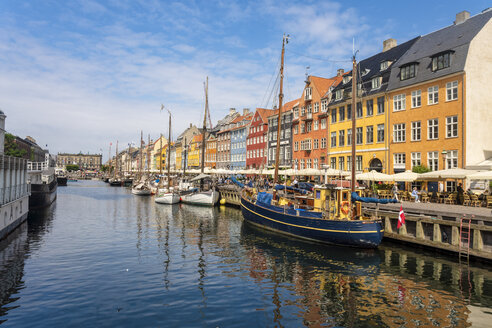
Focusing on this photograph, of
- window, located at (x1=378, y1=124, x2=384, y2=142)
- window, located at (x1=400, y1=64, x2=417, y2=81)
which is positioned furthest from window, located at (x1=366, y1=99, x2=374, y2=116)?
window, located at (x1=400, y1=64, x2=417, y2=81)

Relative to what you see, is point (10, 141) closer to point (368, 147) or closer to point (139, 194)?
point (139, 194)

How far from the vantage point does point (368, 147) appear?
A: 1810 inches

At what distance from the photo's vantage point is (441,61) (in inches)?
1454

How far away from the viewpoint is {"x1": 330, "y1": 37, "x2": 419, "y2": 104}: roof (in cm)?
4497

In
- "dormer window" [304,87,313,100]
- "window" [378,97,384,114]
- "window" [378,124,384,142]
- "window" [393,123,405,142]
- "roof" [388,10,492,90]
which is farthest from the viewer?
"dormer window" [304,87,313,100]

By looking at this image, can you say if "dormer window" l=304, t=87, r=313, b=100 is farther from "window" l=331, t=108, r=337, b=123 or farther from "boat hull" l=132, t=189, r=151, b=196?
"boat hull" l=132, t=189, r=151, b=196

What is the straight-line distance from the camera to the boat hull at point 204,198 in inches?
1973

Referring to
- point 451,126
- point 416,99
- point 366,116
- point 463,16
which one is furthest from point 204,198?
point 463,16

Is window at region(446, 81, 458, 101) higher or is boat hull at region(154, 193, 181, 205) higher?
window at region(446, 81, 458, 101)

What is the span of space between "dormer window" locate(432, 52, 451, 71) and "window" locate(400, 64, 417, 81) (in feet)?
8.75

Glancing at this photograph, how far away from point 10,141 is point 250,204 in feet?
289

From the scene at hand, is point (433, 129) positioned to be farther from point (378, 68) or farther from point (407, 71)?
point (378, 68)

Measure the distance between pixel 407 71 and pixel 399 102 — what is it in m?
3.67

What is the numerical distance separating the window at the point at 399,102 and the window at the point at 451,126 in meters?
6.19
